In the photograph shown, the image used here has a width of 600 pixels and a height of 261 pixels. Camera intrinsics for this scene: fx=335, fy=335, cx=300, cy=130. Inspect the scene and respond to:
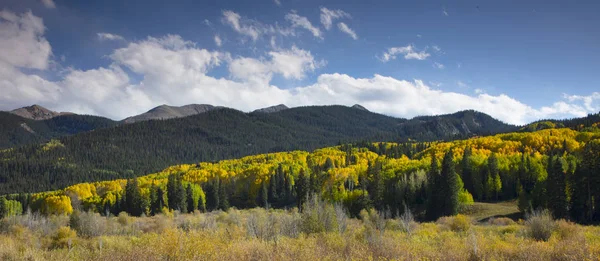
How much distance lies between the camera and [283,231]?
23.8 m

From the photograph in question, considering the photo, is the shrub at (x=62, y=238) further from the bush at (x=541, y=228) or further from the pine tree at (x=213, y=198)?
the pine tree at (x=213, y=198)

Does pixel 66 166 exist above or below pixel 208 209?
above

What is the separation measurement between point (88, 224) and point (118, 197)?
177 feet

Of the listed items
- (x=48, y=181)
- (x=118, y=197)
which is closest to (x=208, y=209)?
(x=118, y=197)

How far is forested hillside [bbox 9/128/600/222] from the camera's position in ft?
149

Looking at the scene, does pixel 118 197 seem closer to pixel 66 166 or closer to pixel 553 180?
pixel 553 180

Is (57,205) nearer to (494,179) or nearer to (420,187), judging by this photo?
(420,187)

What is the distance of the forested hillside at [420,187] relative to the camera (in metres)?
45.5

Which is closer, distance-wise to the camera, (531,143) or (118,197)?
(118,197)

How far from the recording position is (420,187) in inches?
2729

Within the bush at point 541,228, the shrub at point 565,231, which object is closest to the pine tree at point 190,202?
the bush at point 541,228

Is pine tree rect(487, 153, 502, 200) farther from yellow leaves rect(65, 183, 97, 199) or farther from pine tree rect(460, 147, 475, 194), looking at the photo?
yellow leaves rect(65, 183, 97, 199)

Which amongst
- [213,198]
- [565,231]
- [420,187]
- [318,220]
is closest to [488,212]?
[420,187]

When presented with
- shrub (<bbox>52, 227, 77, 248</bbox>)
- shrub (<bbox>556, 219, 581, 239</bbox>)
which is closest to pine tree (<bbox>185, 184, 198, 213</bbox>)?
shrub (<bbox>52, 227, 77, 248</bbox>)
